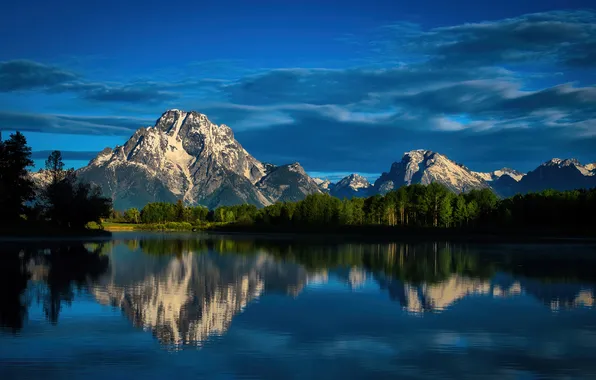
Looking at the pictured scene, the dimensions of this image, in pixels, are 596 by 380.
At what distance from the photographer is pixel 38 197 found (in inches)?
4990

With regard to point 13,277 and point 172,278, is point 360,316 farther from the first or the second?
point 13,277

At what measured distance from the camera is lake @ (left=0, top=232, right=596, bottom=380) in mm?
19875

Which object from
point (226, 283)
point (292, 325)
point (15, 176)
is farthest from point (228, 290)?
point (15, 176)

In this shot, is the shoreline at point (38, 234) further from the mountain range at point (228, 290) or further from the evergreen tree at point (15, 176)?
the mountain range at point (228, 290)

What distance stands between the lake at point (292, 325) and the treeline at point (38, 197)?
64891mm

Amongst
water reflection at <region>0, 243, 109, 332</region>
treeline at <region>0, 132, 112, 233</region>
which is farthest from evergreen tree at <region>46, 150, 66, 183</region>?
water reflection at <region>0, 243, 109, 332</region>

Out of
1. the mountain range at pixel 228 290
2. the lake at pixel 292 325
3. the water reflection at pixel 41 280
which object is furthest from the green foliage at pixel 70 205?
the lake at pixel 292 325

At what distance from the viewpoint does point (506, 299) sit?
36719 millimetres

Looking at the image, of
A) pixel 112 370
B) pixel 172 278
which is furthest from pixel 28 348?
pixel 172 278

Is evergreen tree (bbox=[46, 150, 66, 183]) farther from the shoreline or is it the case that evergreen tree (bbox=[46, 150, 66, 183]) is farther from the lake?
the lake

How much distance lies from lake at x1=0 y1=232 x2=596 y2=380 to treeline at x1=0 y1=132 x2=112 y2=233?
6489cm

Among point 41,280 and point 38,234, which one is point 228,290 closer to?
point 41,280

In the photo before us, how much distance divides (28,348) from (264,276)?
2792 centimetres

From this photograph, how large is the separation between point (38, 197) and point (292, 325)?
11200cm
